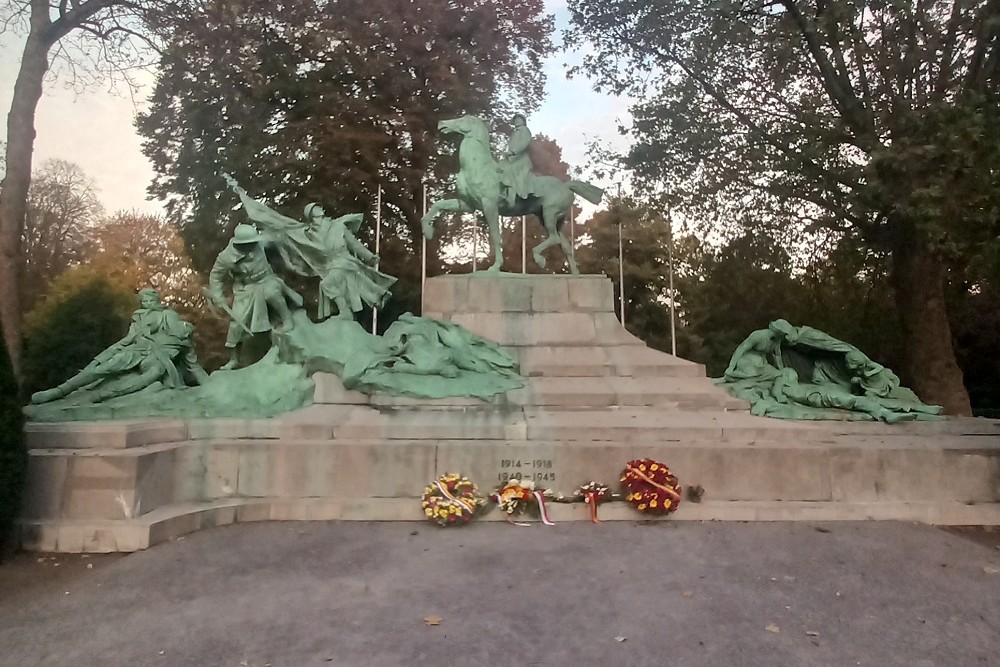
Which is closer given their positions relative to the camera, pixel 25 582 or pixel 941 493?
pixel 25 582

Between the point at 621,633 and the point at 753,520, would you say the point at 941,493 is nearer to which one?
the point at 753,520

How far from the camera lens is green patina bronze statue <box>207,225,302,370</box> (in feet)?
29.8

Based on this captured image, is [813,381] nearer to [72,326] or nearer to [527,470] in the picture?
[527,470]

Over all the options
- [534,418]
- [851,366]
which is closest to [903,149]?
[851,366]

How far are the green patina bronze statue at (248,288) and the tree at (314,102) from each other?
1047 cm

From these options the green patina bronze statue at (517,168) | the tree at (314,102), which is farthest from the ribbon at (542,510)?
the tree at (314,102)

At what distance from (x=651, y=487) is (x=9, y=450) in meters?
5.78

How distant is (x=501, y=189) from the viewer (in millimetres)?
10930

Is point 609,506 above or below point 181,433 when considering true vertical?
below

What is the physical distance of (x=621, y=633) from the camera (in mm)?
4363

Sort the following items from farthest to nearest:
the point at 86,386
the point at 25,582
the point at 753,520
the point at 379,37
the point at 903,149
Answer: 1. the point at 379,37
2. the point at 903,149
3. the point at 86,386
4. the point at 753,520
5. the point at 25,582

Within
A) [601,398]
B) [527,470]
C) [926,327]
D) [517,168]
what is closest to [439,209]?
[517,168]

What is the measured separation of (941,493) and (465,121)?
7.67 metres

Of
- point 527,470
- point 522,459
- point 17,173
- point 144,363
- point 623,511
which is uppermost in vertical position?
point 17,173
